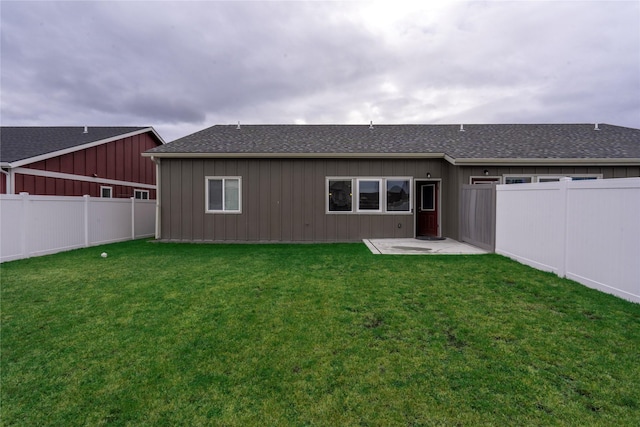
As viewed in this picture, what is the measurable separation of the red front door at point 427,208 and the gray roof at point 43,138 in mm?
12788

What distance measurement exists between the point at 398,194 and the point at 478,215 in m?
2.59

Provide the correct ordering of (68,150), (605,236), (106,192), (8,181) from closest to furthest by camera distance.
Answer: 1. (605,236)
2. (8,181)
3. (68,150)
4. (106,192)

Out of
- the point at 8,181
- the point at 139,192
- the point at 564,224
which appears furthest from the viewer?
the point at 139,192

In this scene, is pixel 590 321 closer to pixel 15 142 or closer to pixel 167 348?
pixel 167 348

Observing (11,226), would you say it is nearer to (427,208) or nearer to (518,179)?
(427,208)

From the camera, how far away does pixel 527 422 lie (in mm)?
1877

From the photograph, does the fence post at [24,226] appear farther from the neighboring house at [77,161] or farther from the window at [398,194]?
the window at [398,194]

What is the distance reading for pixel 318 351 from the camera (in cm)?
282

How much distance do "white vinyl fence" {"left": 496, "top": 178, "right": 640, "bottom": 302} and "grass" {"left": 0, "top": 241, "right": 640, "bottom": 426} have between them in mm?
314

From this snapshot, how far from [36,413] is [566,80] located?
1903 centimetres

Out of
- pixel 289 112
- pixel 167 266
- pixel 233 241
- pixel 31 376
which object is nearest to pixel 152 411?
pixel 31 376

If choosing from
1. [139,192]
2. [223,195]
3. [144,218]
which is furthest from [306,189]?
[139,192]

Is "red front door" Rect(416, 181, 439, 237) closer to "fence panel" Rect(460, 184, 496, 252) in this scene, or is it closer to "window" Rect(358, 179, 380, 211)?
"fence panel" Rect(460, 184, 496, 252)

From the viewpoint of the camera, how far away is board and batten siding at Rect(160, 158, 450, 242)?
1012 centimetres
